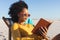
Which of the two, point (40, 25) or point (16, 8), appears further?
point (16, 8)

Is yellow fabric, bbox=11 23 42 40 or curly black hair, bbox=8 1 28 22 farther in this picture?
curly black hair, bbox=8 1 28 22

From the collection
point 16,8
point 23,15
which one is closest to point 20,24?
point 23,15

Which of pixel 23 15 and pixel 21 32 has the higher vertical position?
pixel 23 15

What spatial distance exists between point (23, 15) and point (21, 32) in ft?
0.91

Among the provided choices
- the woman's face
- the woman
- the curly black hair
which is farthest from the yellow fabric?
the curly black hair

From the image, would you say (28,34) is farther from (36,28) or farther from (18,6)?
(18,6)

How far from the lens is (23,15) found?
4125mm

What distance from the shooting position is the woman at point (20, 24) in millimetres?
3947

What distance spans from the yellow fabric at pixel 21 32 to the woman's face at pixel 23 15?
137 millimetres

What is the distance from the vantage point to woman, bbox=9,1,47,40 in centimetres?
395

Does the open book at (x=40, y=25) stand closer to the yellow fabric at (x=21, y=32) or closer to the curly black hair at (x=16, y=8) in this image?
the yellow fabric at (x=21, y=32)

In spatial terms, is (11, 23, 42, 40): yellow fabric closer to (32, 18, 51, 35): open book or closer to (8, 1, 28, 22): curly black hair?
(32, 18, 51, 35): open book

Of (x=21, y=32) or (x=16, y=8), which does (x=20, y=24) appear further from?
(x=16, y=8)

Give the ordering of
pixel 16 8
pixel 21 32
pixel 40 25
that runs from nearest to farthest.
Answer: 1. pixel 40 25
2. pixel 21 32
3. pixel 16 8
